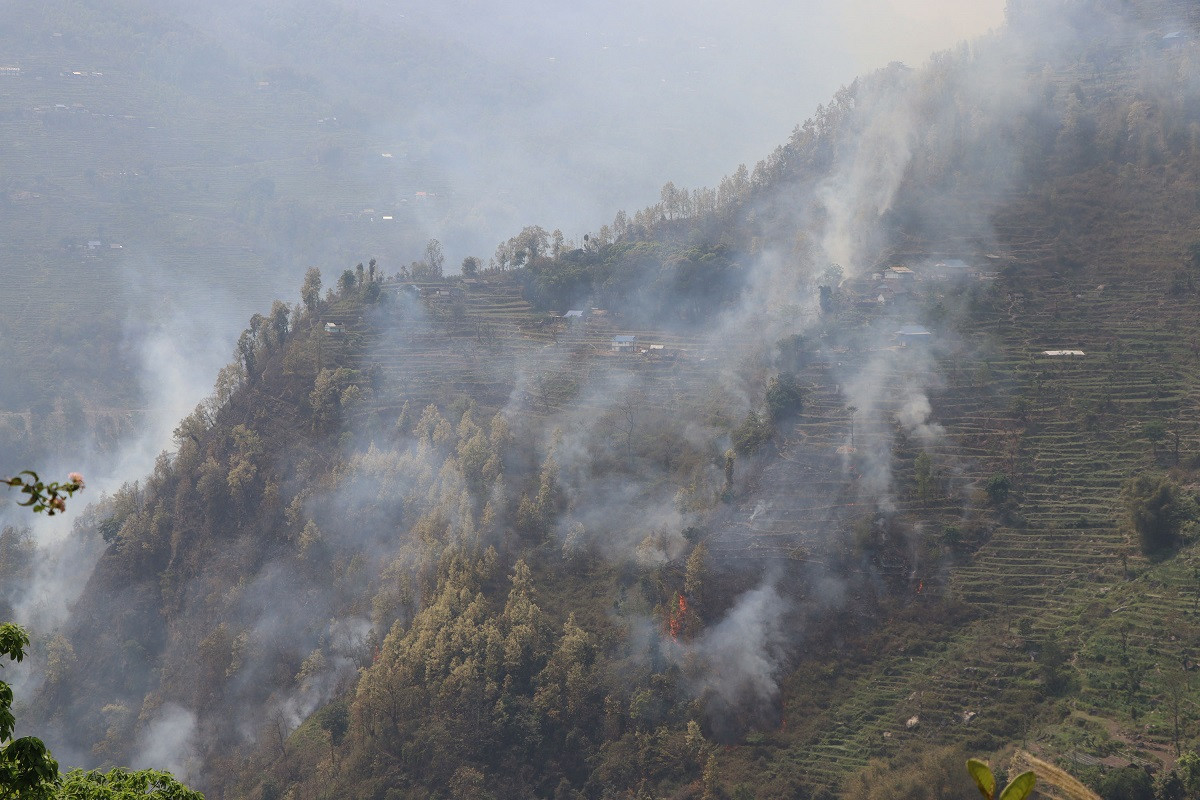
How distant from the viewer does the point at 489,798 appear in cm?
5734

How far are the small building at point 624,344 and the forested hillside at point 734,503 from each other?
0.99 meters

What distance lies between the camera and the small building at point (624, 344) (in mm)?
91125

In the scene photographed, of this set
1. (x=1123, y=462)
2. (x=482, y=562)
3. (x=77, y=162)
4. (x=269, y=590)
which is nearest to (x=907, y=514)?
(x=1123, y=462)

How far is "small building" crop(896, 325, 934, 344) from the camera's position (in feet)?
260

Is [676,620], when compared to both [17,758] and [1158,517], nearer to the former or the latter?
[1158,517]

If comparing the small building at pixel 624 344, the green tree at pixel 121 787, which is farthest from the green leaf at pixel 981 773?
the small building at pixel 624 344

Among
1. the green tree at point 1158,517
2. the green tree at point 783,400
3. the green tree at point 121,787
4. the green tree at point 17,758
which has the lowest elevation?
the green tree at point 1158,517

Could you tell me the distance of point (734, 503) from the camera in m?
69.2

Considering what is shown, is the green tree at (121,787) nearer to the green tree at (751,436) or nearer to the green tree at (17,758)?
the green tree at (17,758)

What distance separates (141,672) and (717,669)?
4597 cm

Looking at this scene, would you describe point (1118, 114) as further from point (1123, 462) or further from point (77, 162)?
point (77, 162)

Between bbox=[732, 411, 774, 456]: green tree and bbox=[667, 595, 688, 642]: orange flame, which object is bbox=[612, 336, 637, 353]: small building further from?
bbox=[667, 595, 688, 642]: orange flame

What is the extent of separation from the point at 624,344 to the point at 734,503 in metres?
25.9

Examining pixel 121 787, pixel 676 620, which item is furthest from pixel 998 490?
pixel 121 787
